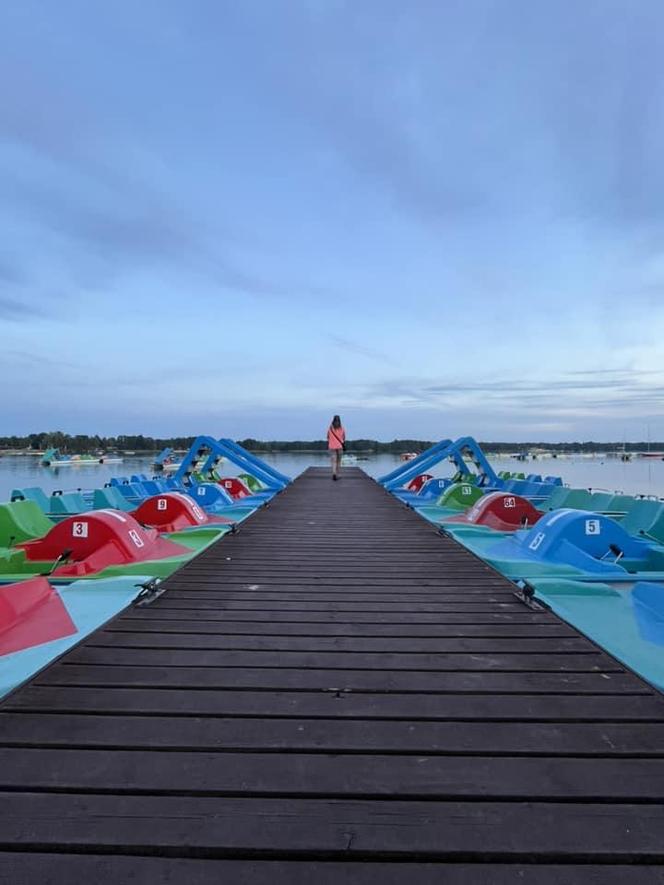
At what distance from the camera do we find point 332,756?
7.57 feet

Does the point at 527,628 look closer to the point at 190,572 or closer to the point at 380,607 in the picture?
the point at 380,607

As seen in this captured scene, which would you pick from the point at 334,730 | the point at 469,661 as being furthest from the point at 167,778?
the point at 469,661

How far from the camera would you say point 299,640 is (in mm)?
3662

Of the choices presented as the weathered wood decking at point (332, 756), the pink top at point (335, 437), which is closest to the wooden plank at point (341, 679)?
the weathered wood decking at point (332, 756)

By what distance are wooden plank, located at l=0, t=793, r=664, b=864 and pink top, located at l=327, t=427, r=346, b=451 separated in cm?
1507

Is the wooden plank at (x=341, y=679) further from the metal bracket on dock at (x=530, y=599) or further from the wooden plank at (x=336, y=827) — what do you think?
the metal bracket on dock at (x=530, y=599)

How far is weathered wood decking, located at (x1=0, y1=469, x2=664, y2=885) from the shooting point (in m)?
1.79

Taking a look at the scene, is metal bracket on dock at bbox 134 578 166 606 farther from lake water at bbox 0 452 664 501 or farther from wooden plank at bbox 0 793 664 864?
lake water at bbox 0 452 664 501

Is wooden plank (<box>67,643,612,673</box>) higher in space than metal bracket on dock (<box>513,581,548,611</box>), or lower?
lower

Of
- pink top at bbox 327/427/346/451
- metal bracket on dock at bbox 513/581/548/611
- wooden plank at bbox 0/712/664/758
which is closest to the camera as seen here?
wooden plank at bbox 0/712/664/758

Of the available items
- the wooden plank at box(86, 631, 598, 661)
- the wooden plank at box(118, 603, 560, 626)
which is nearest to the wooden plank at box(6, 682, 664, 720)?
the wooden plank at box(86, 631, 598, 661)

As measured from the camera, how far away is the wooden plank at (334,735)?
93.0 inches

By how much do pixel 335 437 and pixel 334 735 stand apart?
14932 mm

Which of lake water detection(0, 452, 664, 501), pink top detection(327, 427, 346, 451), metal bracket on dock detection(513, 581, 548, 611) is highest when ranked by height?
pink top detection(327, 427, 346, 451)
